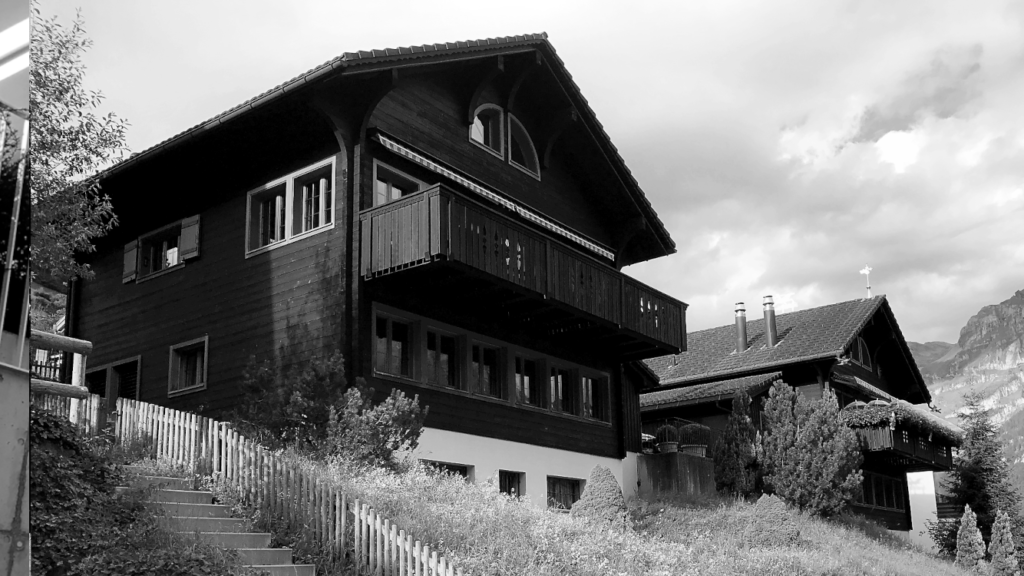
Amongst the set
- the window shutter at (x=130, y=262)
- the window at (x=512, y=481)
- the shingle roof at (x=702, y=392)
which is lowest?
the window at (x=512, y=481)

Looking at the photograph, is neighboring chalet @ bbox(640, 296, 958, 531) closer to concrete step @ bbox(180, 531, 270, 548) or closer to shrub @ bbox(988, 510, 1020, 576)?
shrub @ bbox(988, 510, 1020, 576)

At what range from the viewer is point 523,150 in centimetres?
2597

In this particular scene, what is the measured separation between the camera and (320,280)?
1992 cm

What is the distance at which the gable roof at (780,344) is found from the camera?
37188 mm

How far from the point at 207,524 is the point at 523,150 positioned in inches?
569

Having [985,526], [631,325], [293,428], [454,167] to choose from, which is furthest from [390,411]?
[985,526]

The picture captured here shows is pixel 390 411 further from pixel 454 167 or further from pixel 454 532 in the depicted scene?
pixel 454 167

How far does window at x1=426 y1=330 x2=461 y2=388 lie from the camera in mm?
21297

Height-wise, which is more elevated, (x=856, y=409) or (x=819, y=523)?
(x=856, y=409)

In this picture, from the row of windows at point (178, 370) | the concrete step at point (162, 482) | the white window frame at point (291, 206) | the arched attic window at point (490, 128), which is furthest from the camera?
Result: the arched attic window at point (490, 128)

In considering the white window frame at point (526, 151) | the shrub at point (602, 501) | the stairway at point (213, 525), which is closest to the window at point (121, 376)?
the stairway at point (213, 525)

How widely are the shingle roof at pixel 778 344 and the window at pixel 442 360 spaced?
53.7ft

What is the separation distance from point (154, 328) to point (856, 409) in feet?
75.5

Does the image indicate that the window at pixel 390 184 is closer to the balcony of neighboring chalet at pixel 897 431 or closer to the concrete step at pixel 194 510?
the concrete step at pixel 194 510
